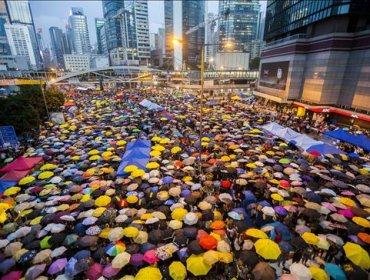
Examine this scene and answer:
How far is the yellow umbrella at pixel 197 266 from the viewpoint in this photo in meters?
7.30

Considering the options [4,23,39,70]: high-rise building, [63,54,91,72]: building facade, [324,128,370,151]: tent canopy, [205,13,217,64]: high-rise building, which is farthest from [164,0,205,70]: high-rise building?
[324,128,370,151]: tent canopy

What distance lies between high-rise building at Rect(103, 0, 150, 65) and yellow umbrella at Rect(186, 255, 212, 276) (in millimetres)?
129100

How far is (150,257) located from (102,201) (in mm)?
4424

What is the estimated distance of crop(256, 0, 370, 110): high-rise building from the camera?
86.2 ft

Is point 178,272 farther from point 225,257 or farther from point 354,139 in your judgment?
point 354,139

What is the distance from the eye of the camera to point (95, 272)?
24.8ft

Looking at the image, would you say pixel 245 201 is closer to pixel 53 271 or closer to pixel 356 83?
pixel 53 271

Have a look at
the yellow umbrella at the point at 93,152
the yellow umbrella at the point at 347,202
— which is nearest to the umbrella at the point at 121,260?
the yellow umbrella at the point at 347,202

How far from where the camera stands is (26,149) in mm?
20375

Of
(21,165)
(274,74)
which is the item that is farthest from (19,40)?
(21,165)

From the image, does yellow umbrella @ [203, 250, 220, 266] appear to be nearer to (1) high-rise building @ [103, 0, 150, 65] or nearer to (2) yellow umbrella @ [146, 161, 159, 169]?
(2) yellow umbrella @ [146, 161, 159, 169]

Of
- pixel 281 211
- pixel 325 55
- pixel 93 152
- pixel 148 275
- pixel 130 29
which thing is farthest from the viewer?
pixel 130 29

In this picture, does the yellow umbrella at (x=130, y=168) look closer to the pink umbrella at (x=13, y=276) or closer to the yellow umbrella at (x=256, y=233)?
the pink umbrella at (x=13, y=276)

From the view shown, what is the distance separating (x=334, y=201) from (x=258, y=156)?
19.5ft
